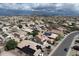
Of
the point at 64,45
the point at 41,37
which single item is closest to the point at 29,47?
the point at 41,37

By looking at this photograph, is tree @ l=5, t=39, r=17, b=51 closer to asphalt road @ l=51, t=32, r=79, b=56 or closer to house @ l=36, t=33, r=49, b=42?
house @ l=36, t=33, r=49, b=42

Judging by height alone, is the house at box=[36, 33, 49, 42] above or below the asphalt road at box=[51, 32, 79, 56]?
above

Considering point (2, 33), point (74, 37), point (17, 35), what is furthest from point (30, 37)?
point (74, 37)

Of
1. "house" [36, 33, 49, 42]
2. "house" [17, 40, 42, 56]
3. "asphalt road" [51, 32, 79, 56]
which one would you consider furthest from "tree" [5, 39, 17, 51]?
"asphalt road" [51, 32, 79, 56]

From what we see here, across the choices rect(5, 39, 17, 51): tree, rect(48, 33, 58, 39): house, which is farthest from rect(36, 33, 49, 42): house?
rect(5, 39, 17, 51): tree

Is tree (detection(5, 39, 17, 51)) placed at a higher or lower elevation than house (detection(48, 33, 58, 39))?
lower

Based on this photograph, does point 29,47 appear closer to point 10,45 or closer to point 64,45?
point 10,45

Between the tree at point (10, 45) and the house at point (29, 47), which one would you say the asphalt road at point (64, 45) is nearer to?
the house at point (29, 47)

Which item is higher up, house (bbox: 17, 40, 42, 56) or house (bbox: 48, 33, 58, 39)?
house (bbox: 48, 33, 58, 39)

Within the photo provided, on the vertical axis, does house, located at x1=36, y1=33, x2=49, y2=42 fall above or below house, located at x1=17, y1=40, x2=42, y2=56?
above

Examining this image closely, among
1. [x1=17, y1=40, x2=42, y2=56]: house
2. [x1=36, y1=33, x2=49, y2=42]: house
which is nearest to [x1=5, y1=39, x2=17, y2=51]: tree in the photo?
[x1=17, y1=40, x2=42, y2=56]: house
